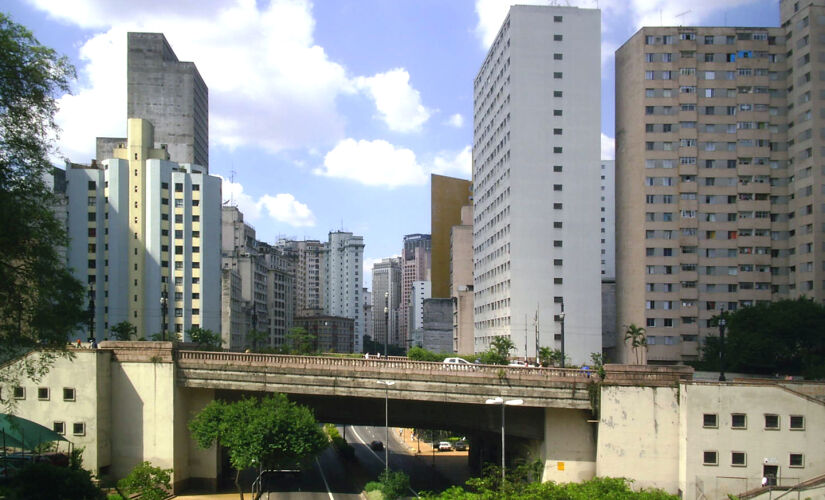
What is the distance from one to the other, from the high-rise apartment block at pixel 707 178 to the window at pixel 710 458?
4770cm

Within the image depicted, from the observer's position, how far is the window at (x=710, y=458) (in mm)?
40000

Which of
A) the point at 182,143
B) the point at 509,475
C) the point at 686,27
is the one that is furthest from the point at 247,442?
the point at 182,143

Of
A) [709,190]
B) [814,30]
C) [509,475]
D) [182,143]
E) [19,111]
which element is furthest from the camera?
[182,143]

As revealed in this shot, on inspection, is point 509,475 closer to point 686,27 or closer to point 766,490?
point 766,490

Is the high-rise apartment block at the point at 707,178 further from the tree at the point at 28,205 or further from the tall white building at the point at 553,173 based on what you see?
the tree at the point at 28,205

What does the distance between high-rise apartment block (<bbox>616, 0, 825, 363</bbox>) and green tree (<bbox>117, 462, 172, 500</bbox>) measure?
6130 centimetres

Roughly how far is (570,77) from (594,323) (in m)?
29.5

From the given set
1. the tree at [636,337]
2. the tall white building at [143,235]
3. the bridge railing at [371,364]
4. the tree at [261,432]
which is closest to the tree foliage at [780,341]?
the tree at [636,337]

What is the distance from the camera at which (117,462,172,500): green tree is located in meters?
39.5

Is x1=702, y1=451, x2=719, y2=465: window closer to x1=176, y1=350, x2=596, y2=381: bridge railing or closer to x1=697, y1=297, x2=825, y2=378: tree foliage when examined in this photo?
x1=176, y1=350, x2=596, y2=381: bridge railing

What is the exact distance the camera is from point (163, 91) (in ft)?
420

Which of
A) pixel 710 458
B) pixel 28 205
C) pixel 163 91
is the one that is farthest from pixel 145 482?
pixel 163 91

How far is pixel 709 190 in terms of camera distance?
88.1 metres

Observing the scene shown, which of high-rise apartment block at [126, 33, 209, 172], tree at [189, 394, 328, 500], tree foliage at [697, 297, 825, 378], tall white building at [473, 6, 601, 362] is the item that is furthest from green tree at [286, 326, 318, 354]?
high-rise apartment block at [126, 33, 209, 172]
